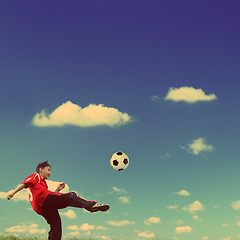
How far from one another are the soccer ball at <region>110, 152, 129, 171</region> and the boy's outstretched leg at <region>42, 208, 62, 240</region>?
3816 millimetres

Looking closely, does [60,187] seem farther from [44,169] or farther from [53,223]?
[53,223]

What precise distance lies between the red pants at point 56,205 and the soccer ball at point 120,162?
3.50 metres

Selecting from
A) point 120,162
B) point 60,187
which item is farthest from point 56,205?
point 120,162

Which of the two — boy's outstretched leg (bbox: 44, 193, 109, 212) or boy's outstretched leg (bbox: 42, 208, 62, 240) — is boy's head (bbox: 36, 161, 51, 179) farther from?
boy's outstretched leg (bbox: 42, 208, 62, 240)

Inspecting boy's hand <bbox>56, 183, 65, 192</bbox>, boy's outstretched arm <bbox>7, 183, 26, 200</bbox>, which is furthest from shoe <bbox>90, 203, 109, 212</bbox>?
boy's outstretched arm <bbox>7, 183, 26, 200</bbox>

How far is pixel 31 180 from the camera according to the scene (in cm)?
1048

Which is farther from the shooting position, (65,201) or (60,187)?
(60,187)

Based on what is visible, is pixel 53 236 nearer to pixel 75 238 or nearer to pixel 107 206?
pixel 107 206

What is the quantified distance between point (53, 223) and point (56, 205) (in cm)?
54

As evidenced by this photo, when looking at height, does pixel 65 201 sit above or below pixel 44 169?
below

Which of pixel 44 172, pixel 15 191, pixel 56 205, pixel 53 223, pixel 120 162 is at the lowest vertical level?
pixel 53 223

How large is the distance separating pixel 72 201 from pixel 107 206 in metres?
1.14

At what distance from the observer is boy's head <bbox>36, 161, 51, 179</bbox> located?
11.0 meters

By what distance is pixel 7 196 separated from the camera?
9883 mm
